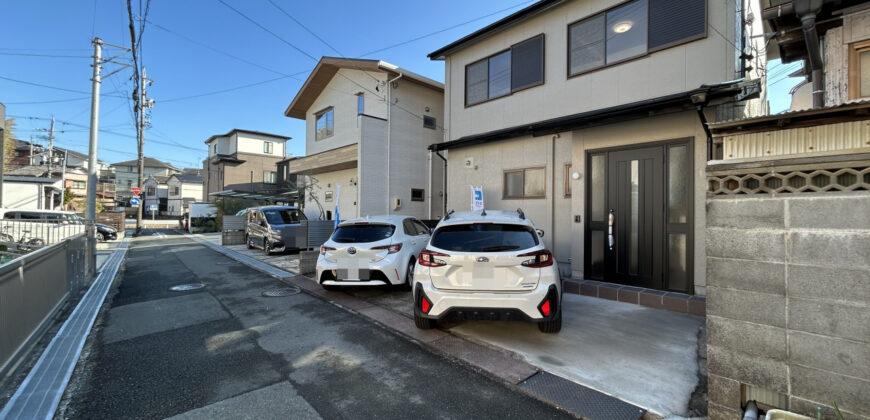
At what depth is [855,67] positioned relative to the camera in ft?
16.0

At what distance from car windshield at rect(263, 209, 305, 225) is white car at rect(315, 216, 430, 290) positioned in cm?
782

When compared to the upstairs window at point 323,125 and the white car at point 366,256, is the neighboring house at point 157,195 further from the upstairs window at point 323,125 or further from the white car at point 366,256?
the white car at point 366,256

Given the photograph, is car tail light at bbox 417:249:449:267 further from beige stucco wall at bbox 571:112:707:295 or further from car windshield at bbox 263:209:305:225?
car windshield at bbox 263:209:305:225

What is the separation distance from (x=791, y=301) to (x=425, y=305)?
3106mm

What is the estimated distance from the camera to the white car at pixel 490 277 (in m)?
3.83

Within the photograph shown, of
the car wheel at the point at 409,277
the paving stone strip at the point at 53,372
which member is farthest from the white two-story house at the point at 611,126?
the paving stone strip at the point at 53,372

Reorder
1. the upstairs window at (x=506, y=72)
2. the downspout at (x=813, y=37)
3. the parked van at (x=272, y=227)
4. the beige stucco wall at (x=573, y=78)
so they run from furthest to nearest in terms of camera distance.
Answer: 1. the parked van at (x=272, y=227)
2. the upstairs window at (x=506, y=72)
3. the beige stucco wall at (x=573, y=78)
4. the downspout at (x=813, y=37)

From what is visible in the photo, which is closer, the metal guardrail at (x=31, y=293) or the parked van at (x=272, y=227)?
the metal guardrail at (x=31, y=293)

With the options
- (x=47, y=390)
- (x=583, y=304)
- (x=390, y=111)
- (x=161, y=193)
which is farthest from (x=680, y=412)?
(x=161, y=193)

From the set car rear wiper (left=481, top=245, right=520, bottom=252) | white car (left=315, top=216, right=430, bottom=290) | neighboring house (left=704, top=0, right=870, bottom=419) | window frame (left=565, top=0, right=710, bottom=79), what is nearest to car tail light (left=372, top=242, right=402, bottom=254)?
white car (left=315, top=216, right=430, bottom=290)

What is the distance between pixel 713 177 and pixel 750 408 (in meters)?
1.57

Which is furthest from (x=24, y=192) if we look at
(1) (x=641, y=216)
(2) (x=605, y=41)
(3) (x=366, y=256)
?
(1) (x=641, y=216)

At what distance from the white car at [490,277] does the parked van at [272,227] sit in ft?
31.4

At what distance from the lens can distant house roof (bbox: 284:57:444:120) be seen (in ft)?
38.1
